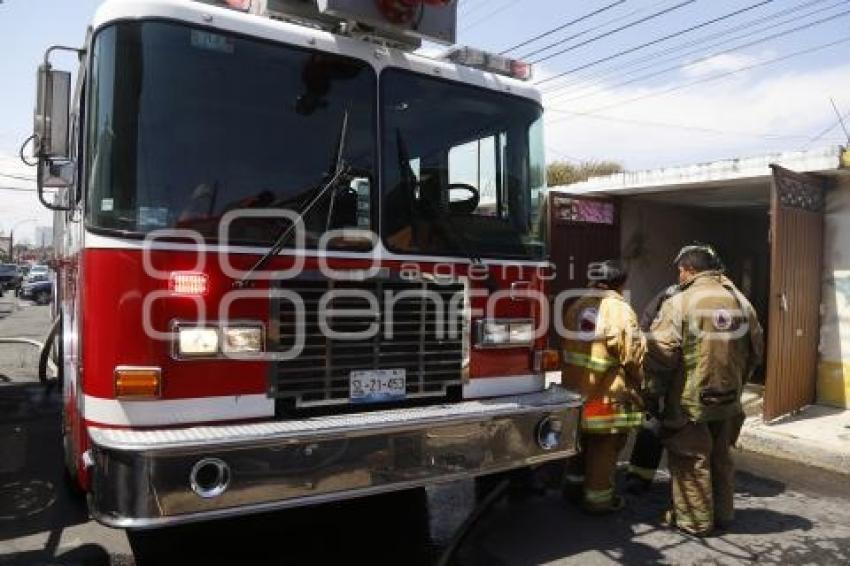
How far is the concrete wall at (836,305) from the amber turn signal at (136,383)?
23.9ft

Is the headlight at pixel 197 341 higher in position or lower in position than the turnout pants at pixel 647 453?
higher

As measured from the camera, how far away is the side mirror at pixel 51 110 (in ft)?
11.5

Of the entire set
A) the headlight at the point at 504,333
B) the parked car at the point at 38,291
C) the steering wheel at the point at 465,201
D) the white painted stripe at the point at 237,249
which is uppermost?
the steering wheel at the point at 465,201

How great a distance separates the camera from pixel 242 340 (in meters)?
3.20

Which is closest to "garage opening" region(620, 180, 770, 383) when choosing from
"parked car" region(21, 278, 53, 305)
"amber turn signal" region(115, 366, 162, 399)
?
"amber turn signal" region(115, 366, 162, 399)

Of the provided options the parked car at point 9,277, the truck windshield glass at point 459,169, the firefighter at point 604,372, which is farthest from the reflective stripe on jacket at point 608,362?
the parked car at point 9,277

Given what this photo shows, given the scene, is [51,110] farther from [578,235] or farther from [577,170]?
[577,170]

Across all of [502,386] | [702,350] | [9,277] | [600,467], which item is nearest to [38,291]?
[9,277]

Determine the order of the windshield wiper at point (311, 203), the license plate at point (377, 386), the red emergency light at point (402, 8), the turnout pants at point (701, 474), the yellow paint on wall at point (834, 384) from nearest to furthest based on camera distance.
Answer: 1. the windshield wiper at point (311, 203)
2. the license plate at point (377, 386)
3. the red emergency light at point (402, 8)
4. the turnout pants at point (701, 474)
5. the yellow paint on wall at point (834, 384)

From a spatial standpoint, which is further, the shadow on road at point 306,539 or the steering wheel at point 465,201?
the shadow on road at point 306,539

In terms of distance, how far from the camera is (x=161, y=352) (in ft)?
9.98

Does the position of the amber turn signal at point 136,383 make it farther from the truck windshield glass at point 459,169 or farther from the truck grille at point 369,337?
the truck windshield glass at point 459,169

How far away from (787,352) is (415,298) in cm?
521

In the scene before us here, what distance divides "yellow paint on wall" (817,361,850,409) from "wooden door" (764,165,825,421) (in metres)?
0.10
